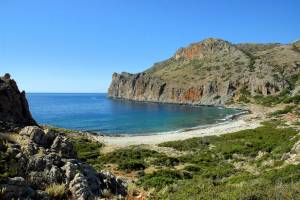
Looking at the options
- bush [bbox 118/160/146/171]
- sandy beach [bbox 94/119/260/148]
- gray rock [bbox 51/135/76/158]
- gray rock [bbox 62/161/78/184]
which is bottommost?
sandy beach [bbox 94/119/260/148]

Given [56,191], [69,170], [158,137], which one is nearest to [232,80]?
[158,137]

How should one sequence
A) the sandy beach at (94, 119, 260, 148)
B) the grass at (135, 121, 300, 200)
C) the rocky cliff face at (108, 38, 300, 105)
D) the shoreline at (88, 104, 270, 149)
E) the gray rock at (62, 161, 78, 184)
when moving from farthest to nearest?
the rocky cliff face at (108, 38, 300, 105) < the sandy beach at (94, 119, 260, 148) < the shoreline at (88, 104, 270, 149) < the grass at (135, 121, 300, 200) < the gray rock at (62, 161, 78, 184)

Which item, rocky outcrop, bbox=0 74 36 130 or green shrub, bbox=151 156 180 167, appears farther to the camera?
green shrub, bbox=151 156 180 167

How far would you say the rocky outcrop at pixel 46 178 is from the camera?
9055 millimetres

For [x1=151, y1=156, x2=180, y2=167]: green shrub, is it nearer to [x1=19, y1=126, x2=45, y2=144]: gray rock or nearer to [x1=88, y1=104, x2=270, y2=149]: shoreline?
[x1=88, y1=104, x2=270, y2=149]: shoreline

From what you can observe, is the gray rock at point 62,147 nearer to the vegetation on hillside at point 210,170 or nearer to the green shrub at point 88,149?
the vegetation on hillside at point 210,170

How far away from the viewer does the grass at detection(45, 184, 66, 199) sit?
31.4 ft

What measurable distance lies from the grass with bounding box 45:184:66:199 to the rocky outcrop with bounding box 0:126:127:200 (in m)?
0.06

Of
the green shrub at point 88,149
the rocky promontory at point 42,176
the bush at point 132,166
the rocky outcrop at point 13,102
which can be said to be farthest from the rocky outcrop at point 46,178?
the green shrub at point 88,149

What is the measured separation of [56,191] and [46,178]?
2.53ft

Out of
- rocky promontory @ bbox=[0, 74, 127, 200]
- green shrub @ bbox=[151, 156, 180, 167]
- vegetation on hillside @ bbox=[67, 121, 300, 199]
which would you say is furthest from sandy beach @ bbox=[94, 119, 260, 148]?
rocky promontory @ bbox=[0, 74, 127, 200]

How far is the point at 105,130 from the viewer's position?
262 feet

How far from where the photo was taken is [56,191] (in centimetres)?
964

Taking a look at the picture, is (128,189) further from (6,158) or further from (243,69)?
(243,69)
